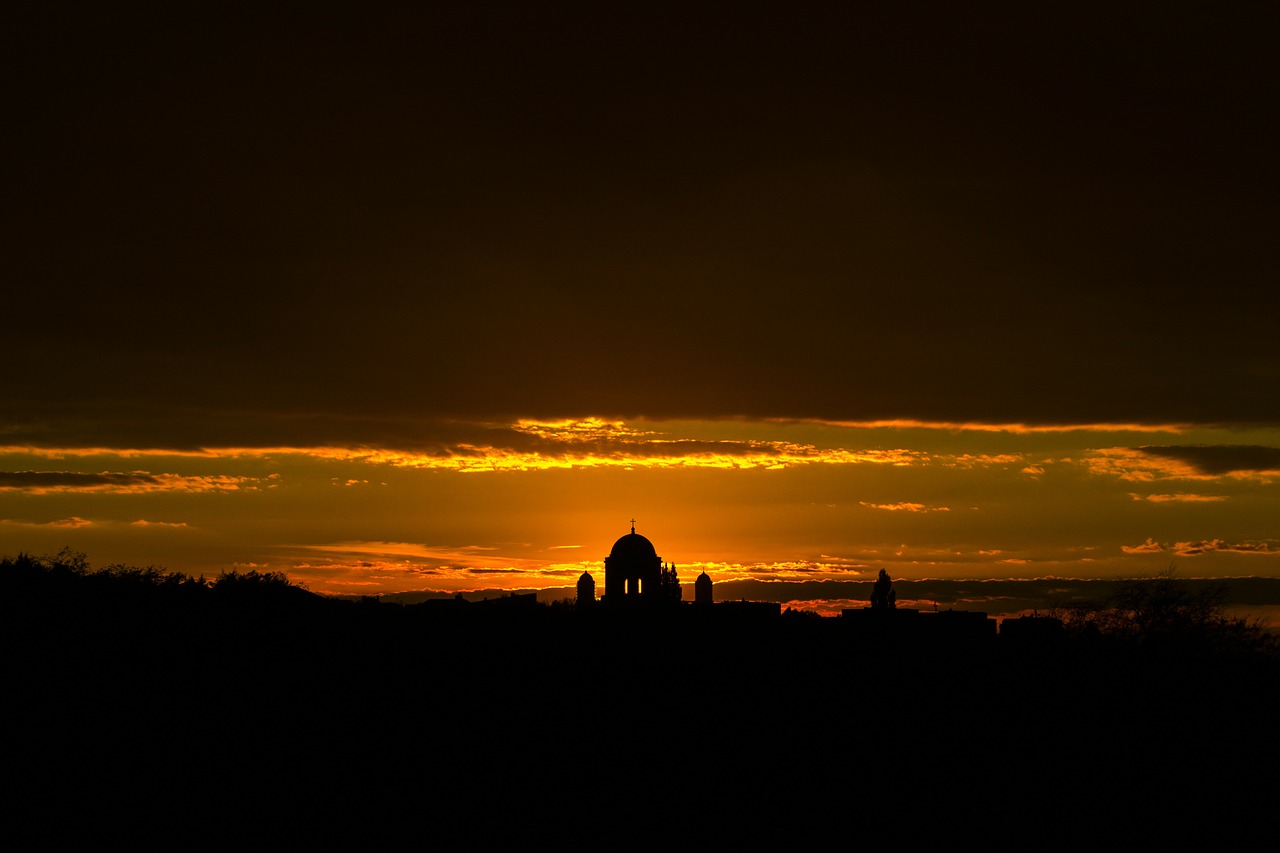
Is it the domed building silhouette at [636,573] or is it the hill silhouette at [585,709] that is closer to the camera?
the hill silhouette at [585,709]

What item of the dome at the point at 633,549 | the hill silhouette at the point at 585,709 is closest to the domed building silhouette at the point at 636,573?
the dome at the point at 633,549

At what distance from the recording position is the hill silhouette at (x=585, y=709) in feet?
121

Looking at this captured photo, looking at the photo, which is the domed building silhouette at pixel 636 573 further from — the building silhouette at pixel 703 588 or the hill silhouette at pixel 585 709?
the hill silhouette at pixel 585 709

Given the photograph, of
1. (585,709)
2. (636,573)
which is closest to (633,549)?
(636,573)

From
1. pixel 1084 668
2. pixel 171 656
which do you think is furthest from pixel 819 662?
pixel 171 656

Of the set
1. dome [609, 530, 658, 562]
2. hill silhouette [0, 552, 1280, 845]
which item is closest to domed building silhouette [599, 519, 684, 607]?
dome [609, 530, 658, 562]

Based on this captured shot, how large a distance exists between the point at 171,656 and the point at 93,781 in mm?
10763

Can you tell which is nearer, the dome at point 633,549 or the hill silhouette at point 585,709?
the hill silhouette at point 585,709

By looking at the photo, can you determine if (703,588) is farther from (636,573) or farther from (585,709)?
(585,709)

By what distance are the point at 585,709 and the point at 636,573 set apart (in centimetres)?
6925

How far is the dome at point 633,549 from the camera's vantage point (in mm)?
115188

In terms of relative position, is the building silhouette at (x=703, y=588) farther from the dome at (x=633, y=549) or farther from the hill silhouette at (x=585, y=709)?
the hill silhouette at (x=585, y=709)

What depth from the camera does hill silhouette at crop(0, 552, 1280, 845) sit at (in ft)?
121

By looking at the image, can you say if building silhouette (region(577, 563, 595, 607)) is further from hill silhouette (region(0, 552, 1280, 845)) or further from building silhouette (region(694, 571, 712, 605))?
hill silhouette (region(0, 552, 1280, 845))
